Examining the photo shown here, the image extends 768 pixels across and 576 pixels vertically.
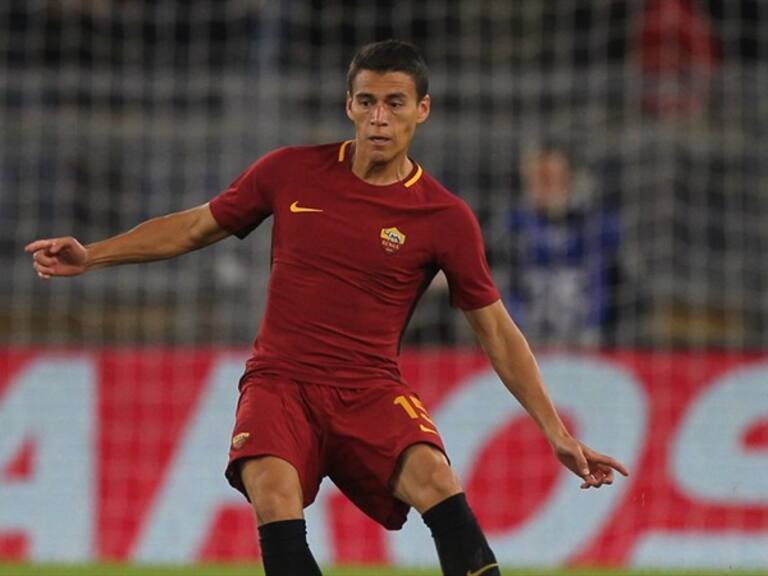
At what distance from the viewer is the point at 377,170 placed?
Answer: 5.99 m

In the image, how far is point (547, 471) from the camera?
32.6 feet

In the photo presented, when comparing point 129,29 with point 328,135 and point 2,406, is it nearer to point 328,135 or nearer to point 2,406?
point 328,135

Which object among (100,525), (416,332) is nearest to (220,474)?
(100,525)

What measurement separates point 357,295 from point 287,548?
86cm

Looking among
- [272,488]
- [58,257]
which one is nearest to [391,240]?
[272,488]

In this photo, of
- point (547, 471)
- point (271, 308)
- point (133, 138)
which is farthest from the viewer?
point (133, 138)

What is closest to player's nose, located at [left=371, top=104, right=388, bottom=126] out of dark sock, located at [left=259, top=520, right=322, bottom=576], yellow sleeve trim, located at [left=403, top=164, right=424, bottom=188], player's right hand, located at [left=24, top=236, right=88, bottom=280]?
yellow sleeve trim, located at [left=403, top=164, right=424, bottom=188]

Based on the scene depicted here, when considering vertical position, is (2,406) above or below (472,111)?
below

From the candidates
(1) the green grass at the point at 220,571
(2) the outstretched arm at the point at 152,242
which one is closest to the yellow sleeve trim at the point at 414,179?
(2) the outstretched arm at the point at 152,242

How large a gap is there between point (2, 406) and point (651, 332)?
3.56 m

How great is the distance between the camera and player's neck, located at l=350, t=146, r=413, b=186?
5965mm

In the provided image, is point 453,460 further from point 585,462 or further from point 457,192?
point 585,462

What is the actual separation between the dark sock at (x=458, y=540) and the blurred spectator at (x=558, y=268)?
196 inches

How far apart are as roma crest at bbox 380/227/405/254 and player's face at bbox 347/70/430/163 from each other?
0.23m
